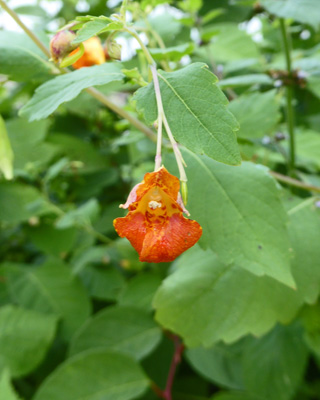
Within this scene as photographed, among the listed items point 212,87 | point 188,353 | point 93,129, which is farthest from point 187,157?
point 93,129

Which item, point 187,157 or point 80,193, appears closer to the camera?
point 187,157

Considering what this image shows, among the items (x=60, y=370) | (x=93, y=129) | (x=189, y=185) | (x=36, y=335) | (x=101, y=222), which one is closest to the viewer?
(x=189, y=185)

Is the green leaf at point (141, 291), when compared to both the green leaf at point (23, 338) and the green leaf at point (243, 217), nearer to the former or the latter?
the green leaf at point (23, 338)

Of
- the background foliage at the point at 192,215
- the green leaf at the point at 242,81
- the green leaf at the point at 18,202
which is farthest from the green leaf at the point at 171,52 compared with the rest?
the green leaf at the point at 18,202

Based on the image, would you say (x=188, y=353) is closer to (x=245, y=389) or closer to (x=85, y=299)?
(x=245, y=389)

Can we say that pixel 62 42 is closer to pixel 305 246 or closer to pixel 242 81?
pixel 242 81

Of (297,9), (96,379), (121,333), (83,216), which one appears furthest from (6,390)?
(297,9)

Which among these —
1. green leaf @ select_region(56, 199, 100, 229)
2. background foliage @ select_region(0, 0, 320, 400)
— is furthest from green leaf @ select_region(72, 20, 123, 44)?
green leaf @ select_region(56, 199, 100, 229)
